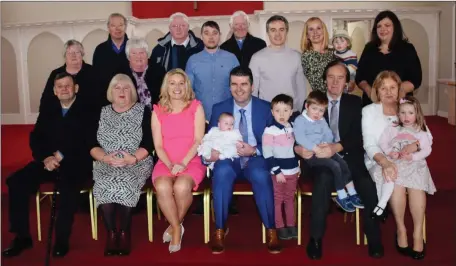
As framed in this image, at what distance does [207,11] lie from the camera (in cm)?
870

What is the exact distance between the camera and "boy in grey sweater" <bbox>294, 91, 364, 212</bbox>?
3.20 meters

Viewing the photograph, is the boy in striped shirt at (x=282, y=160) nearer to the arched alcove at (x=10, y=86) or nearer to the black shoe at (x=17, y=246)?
the black shoe at (x=17, y=246)

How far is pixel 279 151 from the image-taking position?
3.25 metres

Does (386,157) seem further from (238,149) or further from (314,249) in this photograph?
(238,149)

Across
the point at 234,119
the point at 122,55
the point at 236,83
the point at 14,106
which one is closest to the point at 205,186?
the point at 234,119

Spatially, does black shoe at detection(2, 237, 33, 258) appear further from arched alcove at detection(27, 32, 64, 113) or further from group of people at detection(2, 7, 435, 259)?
arched alcove at detection(27, 32, 64, 113)

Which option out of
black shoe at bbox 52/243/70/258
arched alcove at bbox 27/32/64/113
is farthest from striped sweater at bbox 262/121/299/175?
arched alcove at bbox 27/32/64/113

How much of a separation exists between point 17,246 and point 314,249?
1982mm

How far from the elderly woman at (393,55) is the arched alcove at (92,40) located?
255 inches

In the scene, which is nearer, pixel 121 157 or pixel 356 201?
pixel 356 201

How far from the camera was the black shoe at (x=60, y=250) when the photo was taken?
3.18 metres

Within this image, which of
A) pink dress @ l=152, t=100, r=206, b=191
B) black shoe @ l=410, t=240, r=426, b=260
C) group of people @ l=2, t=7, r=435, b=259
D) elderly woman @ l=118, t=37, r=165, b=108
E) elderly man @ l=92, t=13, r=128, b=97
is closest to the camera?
black shoe @ l=410, t=240, r=426, b=260

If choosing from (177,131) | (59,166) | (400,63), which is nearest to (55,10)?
(59,166)

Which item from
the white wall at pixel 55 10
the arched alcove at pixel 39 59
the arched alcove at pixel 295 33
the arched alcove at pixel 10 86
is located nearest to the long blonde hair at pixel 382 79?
the arched alcove at pixel 295 33
